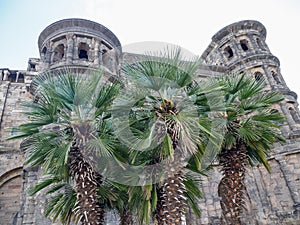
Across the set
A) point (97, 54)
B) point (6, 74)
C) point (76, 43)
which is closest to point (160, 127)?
point (97, 54)

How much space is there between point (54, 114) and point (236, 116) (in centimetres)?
518

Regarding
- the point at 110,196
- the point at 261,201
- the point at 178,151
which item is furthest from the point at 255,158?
the point at 261,201

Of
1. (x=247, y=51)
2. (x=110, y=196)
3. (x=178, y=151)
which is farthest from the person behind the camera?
(x=247, y=51)

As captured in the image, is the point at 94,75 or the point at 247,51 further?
the point at 247,51

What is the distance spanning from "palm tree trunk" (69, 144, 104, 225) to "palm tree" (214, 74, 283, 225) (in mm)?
3507

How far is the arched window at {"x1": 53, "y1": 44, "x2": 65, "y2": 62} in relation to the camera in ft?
51.6

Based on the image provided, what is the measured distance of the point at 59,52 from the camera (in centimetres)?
1611

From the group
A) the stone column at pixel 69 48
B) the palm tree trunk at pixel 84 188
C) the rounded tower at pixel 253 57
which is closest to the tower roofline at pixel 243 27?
the rounded tower at pixel 253 57

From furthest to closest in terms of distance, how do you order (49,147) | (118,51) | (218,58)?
(218,58), (118,51), (49,147)

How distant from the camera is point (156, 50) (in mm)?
6793

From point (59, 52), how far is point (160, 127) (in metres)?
12.1

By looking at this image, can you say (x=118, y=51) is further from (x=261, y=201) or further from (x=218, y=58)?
(x=261, y=201)

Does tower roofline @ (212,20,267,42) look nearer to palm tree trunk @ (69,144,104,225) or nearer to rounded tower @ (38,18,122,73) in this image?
rounded tower @ (38,18,122,73)

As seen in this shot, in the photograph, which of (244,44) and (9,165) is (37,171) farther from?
(244,44)
